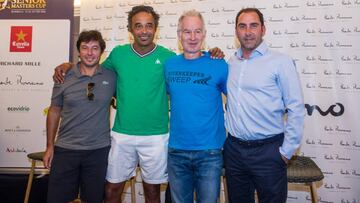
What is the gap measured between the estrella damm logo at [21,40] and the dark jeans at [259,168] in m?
2.64

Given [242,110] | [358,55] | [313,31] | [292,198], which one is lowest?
[292,198]

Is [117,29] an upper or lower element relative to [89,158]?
upper

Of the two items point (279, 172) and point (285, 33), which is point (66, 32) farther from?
point (279, 172)

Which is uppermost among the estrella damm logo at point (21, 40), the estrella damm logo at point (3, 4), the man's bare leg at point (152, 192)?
the estrella damm logo at point (3, 4)

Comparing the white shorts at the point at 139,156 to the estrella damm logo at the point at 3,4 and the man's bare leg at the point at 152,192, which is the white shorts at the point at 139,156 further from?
the estrella damm logo at the point at 3,4

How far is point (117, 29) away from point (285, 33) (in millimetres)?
1744

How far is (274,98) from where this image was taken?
198cm

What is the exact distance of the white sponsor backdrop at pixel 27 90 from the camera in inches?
141

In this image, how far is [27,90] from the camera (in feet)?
11.8

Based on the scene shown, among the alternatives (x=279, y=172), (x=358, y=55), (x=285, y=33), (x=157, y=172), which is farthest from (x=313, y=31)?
(x=157, y=172)

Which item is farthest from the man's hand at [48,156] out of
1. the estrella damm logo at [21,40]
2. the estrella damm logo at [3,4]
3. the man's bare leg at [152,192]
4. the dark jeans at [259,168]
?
the estrella damm logo at [3,4]

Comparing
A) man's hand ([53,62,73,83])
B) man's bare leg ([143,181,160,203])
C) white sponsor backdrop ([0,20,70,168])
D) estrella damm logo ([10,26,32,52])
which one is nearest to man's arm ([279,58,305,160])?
man's bare leg ([143,181,160,203])

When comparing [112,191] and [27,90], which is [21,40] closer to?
[27,90]

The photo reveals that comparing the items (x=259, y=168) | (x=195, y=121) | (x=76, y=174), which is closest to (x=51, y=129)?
(x=76, y=174)
